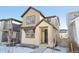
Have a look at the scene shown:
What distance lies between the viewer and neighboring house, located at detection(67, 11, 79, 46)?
6.55 ft

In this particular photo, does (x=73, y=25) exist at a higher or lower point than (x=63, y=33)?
higher

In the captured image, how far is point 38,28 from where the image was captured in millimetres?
2039

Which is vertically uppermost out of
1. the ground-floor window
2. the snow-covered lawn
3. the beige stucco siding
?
the ground-floor window

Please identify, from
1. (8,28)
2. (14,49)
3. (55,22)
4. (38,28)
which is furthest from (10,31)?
(55,22)

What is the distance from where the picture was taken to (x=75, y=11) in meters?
2.04

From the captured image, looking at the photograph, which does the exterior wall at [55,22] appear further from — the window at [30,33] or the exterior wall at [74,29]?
the window at [30,33]

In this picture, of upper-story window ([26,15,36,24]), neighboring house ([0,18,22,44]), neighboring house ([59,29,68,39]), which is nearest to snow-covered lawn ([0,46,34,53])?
neighboring house ([0,18,22,44])

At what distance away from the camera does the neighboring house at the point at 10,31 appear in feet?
6.71

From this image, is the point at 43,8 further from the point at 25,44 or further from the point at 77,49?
the point at 77,49

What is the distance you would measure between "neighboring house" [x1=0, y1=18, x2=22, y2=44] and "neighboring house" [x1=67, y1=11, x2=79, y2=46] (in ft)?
2.51

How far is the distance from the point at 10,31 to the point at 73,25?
0.97m

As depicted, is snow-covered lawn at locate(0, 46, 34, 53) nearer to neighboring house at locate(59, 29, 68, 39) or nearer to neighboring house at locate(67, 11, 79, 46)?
neighboring house at locate(59, 29, 68, 39)

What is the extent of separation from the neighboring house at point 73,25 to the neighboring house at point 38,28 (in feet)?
0.60

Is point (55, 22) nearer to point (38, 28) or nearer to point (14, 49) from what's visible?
point (38, 28)
